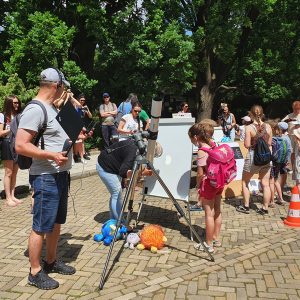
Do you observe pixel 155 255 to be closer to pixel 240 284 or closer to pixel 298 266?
pixel 240 284

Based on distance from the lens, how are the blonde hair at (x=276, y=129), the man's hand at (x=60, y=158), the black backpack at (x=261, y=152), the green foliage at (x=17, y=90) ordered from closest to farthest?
1. the man's hand at (x=60, y=158)
2. the black backpack at (x=261, y=152)
3. the blonde hair at (x=276, y=129)
4. the green foliage at (x=17, y=90)

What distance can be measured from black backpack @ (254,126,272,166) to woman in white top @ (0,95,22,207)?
4.01 m

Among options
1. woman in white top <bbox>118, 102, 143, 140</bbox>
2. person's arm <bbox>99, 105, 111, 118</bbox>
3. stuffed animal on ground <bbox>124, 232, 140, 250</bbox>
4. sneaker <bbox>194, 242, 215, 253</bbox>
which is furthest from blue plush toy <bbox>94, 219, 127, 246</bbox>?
person's arm <bbox>99, 105, 111, 118</bbox>

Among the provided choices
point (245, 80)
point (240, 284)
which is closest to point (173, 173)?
point (240, 284)

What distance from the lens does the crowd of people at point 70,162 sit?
362 centimetres

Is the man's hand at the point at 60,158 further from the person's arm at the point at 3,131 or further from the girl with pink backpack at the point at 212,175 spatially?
the person's arm at the point at 3,131

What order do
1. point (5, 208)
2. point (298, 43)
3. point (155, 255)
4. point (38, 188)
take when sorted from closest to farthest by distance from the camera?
point (38, 188), point (155, 255), point (5, 208), point (298, 43)

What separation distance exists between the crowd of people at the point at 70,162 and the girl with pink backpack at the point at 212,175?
0.04 ft

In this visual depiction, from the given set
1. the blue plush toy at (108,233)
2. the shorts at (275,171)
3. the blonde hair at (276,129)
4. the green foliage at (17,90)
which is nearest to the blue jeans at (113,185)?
the blue plush toy at (108,233)

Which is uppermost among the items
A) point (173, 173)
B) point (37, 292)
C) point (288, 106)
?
point (288, 106)

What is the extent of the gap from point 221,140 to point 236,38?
8.01 metres

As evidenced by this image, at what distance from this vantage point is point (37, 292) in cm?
381

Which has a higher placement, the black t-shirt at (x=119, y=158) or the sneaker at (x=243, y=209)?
the black t-shirt at (x=119, y=158)

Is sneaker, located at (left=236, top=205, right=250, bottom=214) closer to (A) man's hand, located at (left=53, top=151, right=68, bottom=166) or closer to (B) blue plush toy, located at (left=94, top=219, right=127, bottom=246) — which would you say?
(B) blue plush toy, located at (left=94, top=219, right=127, bottom=246)
